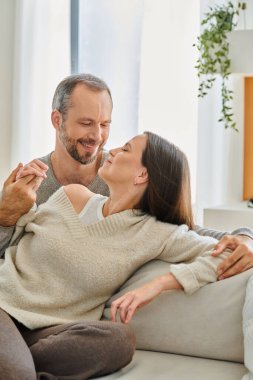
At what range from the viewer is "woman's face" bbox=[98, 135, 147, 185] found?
2.46 meters

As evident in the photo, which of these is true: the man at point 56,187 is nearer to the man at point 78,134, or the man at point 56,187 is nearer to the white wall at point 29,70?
the man at point 78,134

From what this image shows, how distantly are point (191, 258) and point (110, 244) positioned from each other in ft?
0.82

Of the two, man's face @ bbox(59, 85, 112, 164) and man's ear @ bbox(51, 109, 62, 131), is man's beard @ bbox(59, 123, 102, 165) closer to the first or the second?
man's face @ bbox(59, 85, 112, 164)

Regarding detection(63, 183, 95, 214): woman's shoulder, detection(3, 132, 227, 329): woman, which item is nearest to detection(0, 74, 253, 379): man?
detection(63, 183, 95, 214): woman's shoulder

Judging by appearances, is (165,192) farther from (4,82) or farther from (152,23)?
(4,82)

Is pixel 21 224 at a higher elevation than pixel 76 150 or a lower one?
lower

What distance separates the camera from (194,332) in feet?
7.22

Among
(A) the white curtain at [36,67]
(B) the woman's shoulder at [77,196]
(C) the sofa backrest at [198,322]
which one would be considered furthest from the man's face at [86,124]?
(A) the white curtain at [36,67]

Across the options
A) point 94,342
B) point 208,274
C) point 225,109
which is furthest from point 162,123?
point 94,342

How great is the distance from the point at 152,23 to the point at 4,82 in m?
1.07

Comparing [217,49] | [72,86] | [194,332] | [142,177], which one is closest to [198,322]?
[194,332]

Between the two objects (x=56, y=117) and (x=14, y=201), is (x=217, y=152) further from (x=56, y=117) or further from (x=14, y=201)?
(x=14, y=201)

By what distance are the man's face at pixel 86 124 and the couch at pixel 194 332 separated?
1.01 m

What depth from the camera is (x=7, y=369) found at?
1.85m
